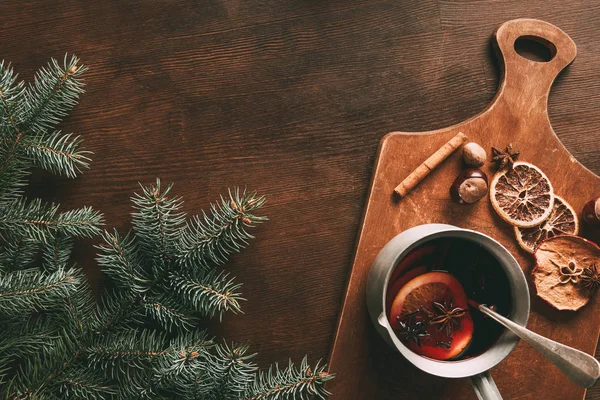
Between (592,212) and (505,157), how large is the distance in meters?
0.21

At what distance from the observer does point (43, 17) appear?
104 cm

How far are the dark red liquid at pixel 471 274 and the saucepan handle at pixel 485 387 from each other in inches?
1.6

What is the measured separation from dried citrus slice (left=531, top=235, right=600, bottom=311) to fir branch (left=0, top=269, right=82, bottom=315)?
854mm

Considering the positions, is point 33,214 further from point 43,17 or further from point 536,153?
point 536,153

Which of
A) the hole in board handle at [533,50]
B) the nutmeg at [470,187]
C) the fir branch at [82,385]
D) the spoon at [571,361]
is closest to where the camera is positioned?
the spoon at [571,361]

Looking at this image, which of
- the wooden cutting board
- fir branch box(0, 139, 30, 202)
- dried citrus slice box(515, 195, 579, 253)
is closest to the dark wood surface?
the wooden cutting board

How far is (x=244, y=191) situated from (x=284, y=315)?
0.86 ft

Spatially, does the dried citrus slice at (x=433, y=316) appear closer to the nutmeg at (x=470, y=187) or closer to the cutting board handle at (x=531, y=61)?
the nutmeg at (x=470, y=187)

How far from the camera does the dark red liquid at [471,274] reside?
0.88 m

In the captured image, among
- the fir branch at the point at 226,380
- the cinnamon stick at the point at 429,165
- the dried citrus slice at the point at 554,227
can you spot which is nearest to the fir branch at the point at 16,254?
the fir branch at the point at 226,380

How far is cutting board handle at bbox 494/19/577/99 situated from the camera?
1075 millimetres

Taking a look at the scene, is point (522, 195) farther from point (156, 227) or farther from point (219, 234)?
point (156, 227)

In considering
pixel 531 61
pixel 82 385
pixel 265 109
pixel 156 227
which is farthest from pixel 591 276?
pixel 82 385

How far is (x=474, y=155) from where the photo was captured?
3.30 ft
